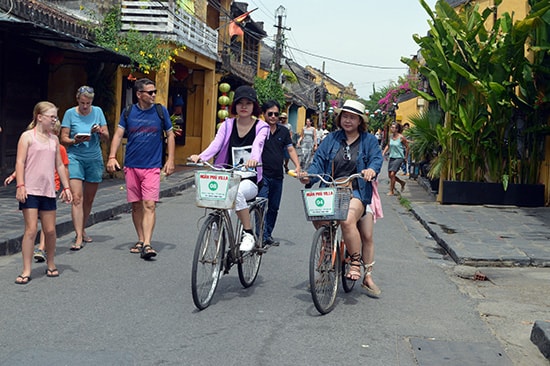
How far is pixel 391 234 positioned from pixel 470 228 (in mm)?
1339

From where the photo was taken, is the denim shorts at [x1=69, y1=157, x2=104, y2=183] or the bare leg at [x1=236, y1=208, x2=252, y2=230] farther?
the denim shorts at [x1=69, y1=157, x2=104, y2=183]

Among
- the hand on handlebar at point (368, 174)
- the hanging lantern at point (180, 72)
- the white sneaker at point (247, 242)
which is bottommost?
the white sneaker at point (247, 242)

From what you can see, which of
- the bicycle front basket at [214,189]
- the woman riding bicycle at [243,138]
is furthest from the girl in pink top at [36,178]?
the bicycle front basket at [214,189]

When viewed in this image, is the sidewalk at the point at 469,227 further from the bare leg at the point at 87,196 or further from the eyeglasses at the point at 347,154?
the eyeglasses at the point at 347,154

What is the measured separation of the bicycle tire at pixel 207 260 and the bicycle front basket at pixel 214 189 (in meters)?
0.14

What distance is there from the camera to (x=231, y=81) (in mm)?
31312

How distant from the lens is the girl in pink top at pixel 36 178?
680 centimetres

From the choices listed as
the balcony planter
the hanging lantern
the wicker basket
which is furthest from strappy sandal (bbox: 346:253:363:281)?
the hanging lantern

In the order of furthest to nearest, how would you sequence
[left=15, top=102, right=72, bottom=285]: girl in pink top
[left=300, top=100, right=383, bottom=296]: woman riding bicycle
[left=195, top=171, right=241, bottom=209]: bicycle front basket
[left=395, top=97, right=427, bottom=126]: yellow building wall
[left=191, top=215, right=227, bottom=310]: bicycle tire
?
[left=395, top=97, right=427, bottom=126]: yellow building wall < [left=15, top=102, right=72, bottom=285]: girl in pink top < [left=300, top=100, right=383, bottom=296]: woman riding bicycle < [left=195, top=171, right=241, bottom=209]: bicycle front basket < [left=191, top=215, right=227, bottom=310]: bicycle tire

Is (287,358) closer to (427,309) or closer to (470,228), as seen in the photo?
(427,309)

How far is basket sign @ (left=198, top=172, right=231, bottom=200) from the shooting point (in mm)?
6047

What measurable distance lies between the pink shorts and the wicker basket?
2696 millimetres

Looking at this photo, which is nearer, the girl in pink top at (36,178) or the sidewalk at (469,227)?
the girl in pink top at (36,178)

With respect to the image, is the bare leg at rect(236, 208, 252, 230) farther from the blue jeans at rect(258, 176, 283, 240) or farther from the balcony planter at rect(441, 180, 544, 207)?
the balcony planter at rect(441, 180, 544, 207)
